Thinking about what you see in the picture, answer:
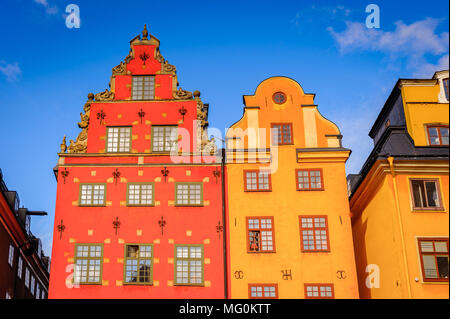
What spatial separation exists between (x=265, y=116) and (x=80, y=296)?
518 inches

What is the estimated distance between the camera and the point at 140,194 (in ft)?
110

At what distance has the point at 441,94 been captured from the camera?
35094mm

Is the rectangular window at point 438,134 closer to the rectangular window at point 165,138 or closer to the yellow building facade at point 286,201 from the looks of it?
the yellow building facade at point 286,201

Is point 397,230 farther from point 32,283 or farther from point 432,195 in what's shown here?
point 32,283

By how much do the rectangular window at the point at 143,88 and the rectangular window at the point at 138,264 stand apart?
8273 mm

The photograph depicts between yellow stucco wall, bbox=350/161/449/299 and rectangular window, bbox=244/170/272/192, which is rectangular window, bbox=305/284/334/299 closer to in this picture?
yellow stucco wall, bbox=350/161/449/299

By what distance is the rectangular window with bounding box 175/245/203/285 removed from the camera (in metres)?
31.9

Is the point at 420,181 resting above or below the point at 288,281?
above

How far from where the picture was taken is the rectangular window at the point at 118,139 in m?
34.5

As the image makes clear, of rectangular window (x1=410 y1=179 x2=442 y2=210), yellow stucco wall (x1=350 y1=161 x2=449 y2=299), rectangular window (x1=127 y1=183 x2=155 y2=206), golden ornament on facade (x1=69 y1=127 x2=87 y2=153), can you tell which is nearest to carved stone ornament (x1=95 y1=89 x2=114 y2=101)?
golden ornament on facade (x1=69 y1=127 x2=87 y2=153)
